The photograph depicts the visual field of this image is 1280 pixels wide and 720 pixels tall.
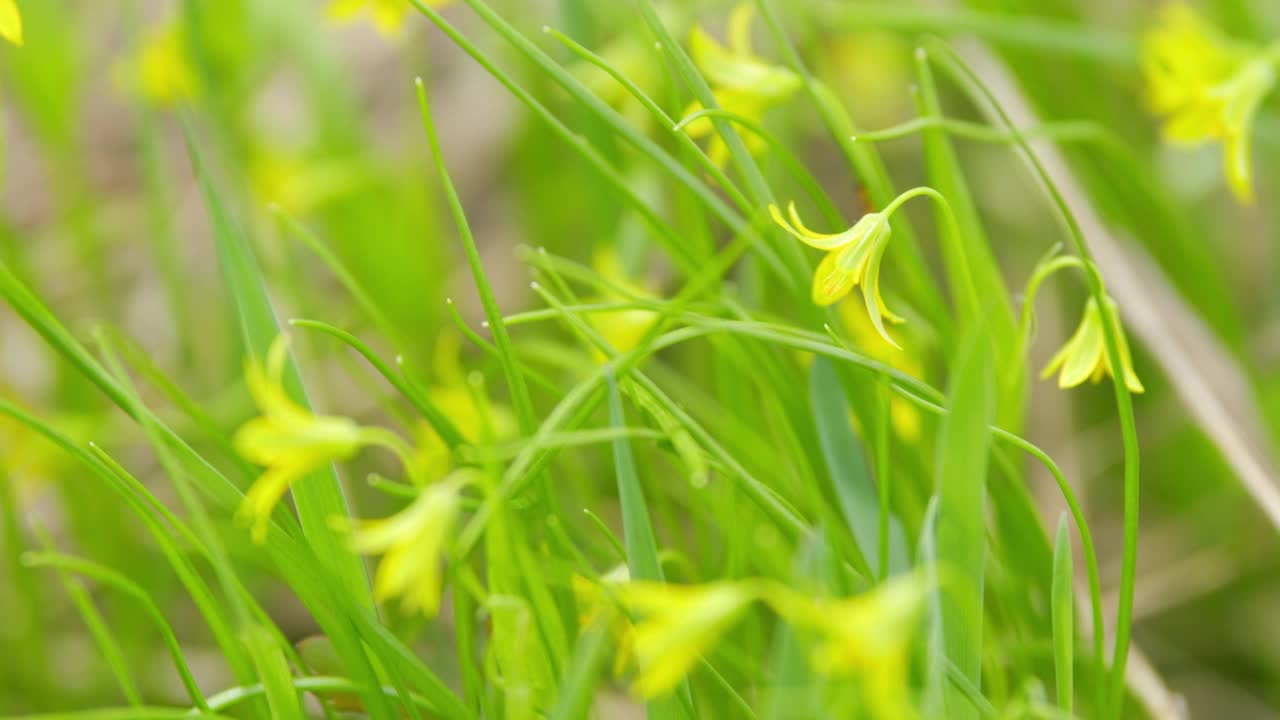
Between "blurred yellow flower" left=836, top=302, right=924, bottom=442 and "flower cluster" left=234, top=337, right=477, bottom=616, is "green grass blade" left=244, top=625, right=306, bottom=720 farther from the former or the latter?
"blurred yellow flower" left=836, top=302, right=924, bottom=442

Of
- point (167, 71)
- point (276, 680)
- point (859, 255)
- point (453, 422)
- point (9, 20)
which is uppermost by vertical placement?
point (167, 71)

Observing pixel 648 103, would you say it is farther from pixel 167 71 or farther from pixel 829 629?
pixel 167 71

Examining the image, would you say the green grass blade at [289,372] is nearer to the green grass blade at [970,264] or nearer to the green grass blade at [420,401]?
the green grass blade at [420,401]

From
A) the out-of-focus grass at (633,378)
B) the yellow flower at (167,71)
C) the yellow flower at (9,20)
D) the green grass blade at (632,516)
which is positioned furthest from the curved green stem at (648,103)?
the yellow flower at (167,71)

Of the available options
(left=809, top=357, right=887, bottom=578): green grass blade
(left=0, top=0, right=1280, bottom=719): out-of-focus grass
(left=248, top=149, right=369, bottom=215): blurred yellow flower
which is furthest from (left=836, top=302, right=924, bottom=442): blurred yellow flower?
(left=248, top=149, right=369, bottom=215): blurred yellow flower

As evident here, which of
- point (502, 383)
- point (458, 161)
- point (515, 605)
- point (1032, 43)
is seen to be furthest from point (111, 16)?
point (515, 605)

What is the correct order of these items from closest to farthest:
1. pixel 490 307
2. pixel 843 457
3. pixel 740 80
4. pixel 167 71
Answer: pixel 490 307, pixel 843 457, pixel 740 80, pixel 167 71

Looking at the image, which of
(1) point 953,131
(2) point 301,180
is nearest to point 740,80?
(1) point 953,131
